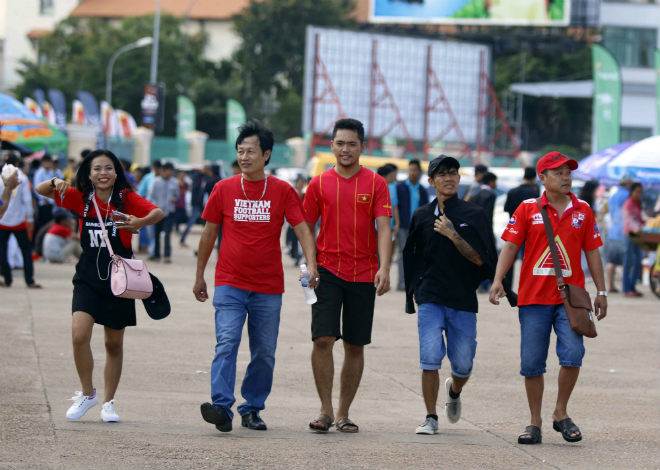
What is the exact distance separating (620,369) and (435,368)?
4.00 meters

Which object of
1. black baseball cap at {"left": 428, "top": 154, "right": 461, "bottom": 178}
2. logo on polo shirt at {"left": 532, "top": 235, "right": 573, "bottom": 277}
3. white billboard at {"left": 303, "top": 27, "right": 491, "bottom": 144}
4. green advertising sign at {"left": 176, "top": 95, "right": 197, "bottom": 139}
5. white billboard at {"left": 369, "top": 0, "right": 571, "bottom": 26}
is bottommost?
logo on polo shirt at {"left": 532, "top": 235, "right": 573, "bottom": 277}

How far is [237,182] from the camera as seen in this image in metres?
7.44

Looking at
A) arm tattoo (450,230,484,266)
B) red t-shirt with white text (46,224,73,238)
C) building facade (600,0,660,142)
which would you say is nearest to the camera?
arm tattoo (450,230,484,266)

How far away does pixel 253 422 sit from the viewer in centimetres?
745

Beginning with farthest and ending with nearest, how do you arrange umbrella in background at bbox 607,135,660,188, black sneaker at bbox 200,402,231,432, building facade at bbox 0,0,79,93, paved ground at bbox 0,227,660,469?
building facade at bbox 0,0,79,93, umbrella in background at bbox 607,135,660,188, black sneaker at bbox 200,402,231,432, paved ground at bbox 0,227,660,469

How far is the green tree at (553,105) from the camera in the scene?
71.6 m

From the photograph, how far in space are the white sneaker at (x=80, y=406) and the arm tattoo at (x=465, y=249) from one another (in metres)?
2.37

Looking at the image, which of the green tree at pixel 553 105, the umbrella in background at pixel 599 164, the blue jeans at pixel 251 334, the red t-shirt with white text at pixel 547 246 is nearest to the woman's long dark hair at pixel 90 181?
the blue jeans at pixel 251 334

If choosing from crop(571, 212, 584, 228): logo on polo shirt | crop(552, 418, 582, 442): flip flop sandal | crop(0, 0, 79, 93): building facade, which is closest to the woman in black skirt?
crop(571, 212, 584, 228): logo on polo shirt

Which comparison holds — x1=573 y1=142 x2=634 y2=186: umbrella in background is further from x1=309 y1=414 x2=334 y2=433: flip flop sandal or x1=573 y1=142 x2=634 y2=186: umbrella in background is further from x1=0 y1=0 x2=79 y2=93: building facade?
x1=0 y1=0 x2=79 y2=93: building facade

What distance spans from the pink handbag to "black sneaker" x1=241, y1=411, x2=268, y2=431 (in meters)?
0.93

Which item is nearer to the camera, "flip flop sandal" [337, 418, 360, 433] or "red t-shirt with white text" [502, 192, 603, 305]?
"red t-shirt with white text" [502, 192, 603, 305]

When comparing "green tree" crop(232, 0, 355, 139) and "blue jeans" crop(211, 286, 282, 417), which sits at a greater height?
"green tree" crop(232, 0, 355, 139)

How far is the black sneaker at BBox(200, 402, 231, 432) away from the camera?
7.03 m
